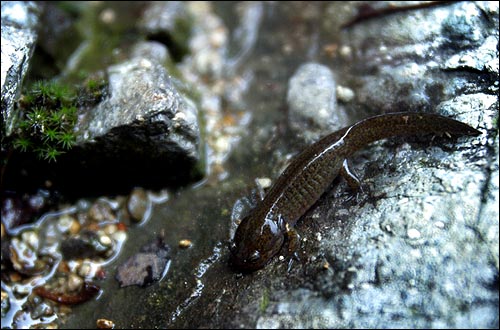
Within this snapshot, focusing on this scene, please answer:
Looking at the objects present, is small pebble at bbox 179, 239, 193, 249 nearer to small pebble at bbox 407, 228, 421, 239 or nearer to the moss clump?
the moss clump

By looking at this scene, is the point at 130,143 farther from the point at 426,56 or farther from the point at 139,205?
the point at 426,56

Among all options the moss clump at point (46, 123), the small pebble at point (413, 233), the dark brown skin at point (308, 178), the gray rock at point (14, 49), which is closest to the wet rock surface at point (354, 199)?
the small pebble at point (413, 233)

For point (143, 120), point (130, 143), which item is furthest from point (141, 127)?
point (130, 143)

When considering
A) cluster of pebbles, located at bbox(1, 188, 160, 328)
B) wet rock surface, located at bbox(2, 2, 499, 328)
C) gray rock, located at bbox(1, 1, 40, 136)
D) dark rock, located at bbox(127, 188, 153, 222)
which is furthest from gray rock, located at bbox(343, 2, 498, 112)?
gray rock, located at bbox(1, 1, 40, 136)

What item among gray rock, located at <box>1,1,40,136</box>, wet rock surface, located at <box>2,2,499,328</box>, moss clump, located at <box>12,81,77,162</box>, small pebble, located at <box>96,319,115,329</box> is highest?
gray rock, located at <box>1,1,40,136</box>

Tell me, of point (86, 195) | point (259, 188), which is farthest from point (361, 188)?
point (86, 195)

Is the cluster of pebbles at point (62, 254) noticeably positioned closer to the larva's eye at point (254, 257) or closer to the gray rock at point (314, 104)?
the larva's eye at point (254, 257)
